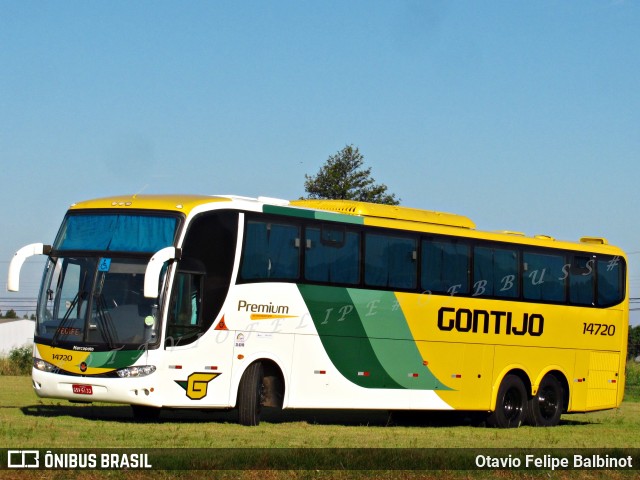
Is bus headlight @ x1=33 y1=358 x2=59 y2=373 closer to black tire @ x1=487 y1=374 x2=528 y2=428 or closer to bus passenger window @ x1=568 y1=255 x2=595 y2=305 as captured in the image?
black tire @ x1=487 y1=374 x2=528 y2=428

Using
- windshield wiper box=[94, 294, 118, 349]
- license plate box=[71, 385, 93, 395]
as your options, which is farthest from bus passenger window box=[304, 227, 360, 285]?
license plate box=[71, 385, 93, 395]

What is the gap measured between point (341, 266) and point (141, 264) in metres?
4.08

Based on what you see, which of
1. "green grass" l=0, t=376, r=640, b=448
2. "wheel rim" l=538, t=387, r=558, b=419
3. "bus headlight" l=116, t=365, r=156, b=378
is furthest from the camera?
"wheel rim" l=538, t=387, r=558, b=419

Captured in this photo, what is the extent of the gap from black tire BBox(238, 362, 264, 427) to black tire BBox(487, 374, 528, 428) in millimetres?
6535

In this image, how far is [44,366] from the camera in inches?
814

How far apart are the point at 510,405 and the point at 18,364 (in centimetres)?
3245

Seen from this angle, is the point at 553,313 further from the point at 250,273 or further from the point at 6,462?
the point at 6,462

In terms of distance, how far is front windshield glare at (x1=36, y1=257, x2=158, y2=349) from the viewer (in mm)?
20188

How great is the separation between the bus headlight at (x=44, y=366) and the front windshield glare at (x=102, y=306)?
394 millimetres

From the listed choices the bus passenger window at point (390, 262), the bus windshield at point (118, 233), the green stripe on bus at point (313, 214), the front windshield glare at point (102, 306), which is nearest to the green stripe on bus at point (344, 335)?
the bus passenger window at point (390, 262)

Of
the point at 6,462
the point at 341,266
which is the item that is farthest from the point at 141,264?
the point at 6,462

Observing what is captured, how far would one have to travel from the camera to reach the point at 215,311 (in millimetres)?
20859

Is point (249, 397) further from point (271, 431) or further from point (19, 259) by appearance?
point (19, 259)

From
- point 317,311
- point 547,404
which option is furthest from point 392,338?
point 547,404
